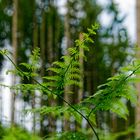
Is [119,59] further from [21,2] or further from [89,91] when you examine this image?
[21,2]

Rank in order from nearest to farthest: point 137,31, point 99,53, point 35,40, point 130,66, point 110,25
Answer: point 130,66, point 137,31, point 35,40, point 99,53, point 110,25

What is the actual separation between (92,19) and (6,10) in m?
3.46

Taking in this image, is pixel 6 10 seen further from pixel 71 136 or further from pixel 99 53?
pixel 71 136

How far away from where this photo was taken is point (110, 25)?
17297mm

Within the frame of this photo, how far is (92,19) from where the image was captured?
53.6 feet

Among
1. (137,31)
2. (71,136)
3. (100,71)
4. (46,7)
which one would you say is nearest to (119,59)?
(100,71)

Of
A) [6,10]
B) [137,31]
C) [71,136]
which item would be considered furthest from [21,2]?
[71,136]

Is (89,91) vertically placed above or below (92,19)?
below

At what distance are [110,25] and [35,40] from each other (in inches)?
194

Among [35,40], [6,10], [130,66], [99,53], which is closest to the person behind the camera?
[130,66]

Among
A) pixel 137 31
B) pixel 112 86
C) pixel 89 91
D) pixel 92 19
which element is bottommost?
pixel 112 86

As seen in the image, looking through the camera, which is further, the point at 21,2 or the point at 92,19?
the point at 92,19

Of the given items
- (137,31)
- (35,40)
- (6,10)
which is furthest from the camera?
(6,10)

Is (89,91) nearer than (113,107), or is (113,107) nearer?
(113,107)
